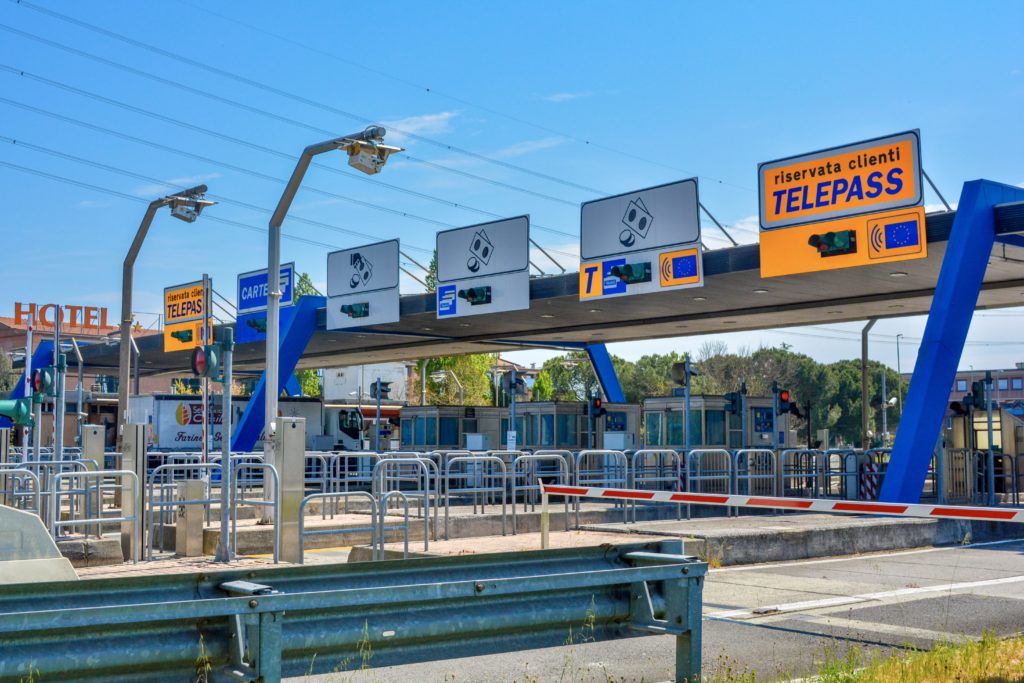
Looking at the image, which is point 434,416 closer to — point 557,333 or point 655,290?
point 557,333

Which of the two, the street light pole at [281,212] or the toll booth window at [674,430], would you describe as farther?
the toll booth window at [674,430]

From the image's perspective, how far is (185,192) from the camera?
62.3 ft

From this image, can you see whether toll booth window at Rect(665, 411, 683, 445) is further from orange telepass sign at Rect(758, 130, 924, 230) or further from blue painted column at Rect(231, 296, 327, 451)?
blue painted column at Rect(231, 296, 327, 451)

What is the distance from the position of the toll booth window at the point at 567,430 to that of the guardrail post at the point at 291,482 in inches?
790

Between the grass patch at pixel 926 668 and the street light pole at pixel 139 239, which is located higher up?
the street light pole at pixel 139 239

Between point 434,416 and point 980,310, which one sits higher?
point 980,310

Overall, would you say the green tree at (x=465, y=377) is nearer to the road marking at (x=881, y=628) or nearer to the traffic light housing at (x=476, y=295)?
the traffic light housing at (x=476, y=295)

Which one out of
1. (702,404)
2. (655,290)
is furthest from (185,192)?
(702,404)

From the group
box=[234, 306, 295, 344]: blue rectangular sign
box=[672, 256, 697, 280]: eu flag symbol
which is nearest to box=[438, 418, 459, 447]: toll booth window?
box=[234, 306, 295, 344]: blue rectangular sign

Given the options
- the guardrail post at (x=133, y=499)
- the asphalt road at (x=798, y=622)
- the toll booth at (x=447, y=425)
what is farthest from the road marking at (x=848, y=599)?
the toll booth at (x=447, y=425)

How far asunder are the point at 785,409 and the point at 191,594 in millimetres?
Answer: 25322

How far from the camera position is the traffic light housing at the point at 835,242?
2128cm

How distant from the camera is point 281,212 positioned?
1838 cm

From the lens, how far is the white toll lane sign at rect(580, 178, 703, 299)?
24.7 meters
